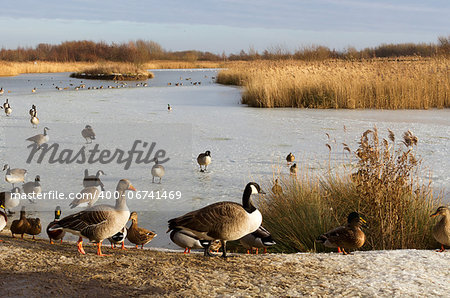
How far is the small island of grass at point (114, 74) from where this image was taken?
4377 cm

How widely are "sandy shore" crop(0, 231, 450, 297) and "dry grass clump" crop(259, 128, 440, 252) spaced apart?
0.58 m

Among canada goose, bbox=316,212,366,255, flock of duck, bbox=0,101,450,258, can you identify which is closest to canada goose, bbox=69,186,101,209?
flock of duck, bbox=0,101,450,258

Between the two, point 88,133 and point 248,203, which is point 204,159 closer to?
point 88,133

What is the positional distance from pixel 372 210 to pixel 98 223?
2.85m

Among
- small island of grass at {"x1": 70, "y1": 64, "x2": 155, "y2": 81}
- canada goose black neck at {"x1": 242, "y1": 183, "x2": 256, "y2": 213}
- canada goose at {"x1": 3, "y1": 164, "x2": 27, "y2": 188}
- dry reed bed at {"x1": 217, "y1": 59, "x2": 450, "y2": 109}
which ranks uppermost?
small island of grass at {"x1": 70, "y1": 64, "x2": 155, "y2": 81}

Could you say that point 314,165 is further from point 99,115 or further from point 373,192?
point 99,115

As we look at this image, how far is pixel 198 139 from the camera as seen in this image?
11234 mm

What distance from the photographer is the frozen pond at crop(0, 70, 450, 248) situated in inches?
282

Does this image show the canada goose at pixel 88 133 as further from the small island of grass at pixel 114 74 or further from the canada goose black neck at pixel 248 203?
the small island of grass at pixel 114 74

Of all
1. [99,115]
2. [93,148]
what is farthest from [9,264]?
[99,115]

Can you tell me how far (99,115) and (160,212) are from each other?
9705 millimetres

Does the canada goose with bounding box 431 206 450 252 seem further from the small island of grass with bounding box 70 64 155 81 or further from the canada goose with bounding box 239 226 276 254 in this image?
the small island of grass with bounding box 70 64 155 81

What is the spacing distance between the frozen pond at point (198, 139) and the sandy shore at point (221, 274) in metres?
1.38

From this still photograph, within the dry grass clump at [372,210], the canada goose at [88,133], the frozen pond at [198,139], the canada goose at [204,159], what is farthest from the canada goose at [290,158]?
the canada goose at [88,133]
